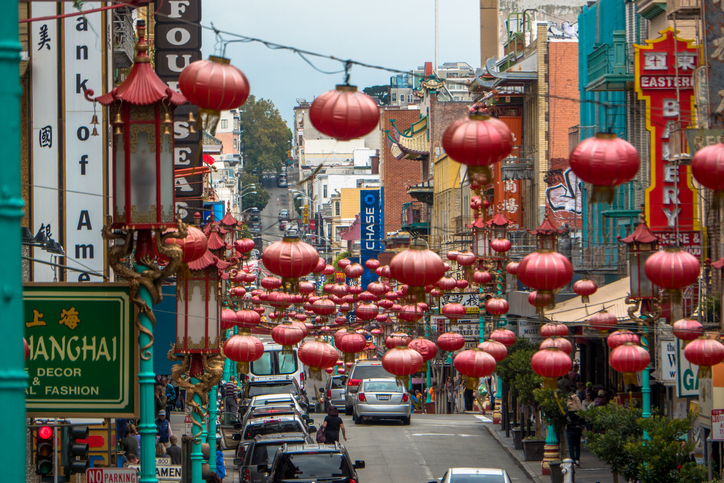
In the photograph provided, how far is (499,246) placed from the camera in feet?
92.8

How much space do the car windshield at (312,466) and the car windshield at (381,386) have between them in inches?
705

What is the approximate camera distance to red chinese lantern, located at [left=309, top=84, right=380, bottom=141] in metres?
10.0

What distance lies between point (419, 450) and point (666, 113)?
1237cm

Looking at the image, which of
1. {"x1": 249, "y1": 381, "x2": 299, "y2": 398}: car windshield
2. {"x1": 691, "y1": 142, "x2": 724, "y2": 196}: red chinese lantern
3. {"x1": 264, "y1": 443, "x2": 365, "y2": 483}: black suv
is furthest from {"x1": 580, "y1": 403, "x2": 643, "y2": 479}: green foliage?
{"x1": 249, "y1": 381, "x2": 299, "y2": 398}: car windshield

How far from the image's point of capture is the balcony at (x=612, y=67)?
99.1ft

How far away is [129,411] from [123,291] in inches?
42.7

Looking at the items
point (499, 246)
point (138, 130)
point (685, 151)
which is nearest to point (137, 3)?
point (138, 130)

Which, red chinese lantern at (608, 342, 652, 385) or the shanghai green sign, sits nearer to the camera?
the shanghai green sign

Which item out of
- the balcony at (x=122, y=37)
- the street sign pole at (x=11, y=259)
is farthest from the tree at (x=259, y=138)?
the street sign pole at (x=11, y=259)

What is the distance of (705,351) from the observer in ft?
50.6

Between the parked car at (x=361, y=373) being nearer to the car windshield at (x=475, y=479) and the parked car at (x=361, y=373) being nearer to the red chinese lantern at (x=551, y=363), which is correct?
the car windshield at (x=475, y=479)

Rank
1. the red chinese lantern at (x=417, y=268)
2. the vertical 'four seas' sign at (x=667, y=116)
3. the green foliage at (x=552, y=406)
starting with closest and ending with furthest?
the red chinese lantern at (x=417, y=268)
the vertical 'four seas' sign at (x=667, y=116)
the green foliage at (x=552, y=406)

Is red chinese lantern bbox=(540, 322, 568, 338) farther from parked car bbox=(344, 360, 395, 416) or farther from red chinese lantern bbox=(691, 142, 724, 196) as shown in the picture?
parked car bbox=(344, 360, 395, 416)

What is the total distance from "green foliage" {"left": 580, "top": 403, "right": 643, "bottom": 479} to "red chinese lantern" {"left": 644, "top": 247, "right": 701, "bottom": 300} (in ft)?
16.2
